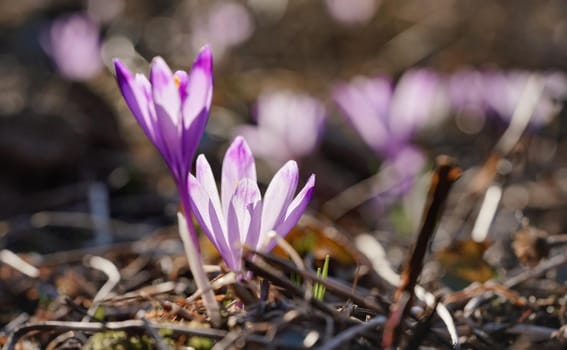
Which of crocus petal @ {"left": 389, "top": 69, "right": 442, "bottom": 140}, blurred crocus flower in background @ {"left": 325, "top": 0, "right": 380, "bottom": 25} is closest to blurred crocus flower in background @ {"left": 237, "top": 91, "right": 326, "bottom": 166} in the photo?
crocus petal @ {"left": 389, "top": 69, "right": 442, "bottom": 140}

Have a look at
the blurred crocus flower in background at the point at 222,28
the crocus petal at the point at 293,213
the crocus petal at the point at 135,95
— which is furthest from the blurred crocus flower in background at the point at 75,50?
the crocus petal at the point at 293,213

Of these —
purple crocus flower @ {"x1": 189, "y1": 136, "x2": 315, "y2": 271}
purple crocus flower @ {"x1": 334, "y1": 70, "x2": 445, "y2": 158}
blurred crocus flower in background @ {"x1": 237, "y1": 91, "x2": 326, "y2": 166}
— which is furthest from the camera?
blurred crocus flower in background @ {"x1": 237, "y1": 91, "x2": 326, "y2": 166}

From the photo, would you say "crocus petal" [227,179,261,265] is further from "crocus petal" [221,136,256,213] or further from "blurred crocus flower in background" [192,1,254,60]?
"blurred crocus flower in background" [192,1,254,60]

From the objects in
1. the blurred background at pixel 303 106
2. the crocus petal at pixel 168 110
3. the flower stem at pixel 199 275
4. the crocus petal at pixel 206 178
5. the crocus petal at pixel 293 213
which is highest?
the crocus petal at pixel 168 110

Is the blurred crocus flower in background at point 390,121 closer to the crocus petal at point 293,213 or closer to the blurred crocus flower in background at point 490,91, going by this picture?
the blurred crocus flower in background at point 490,91

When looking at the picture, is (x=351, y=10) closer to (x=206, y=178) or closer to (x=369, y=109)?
(x=369, y=109)
